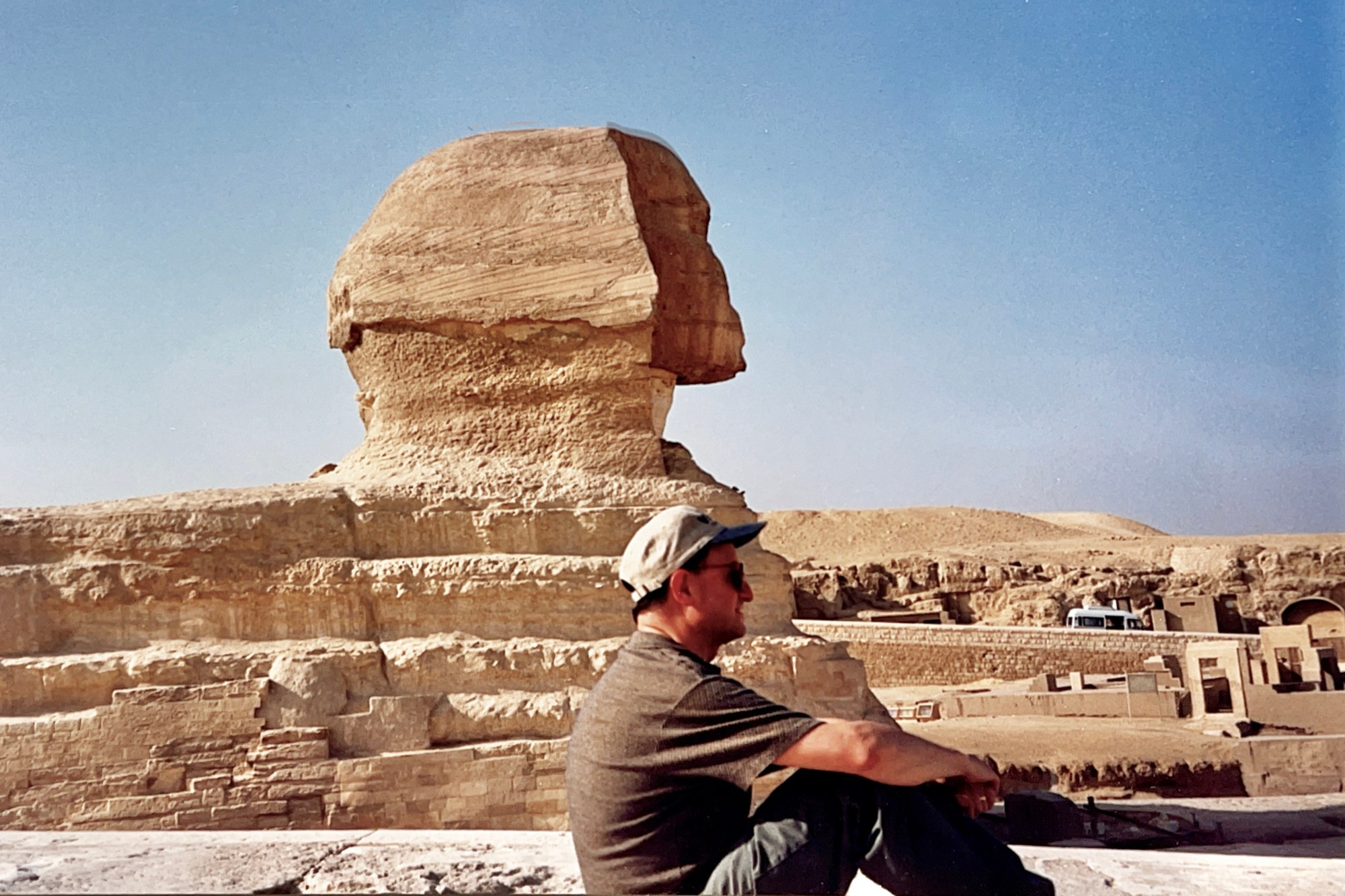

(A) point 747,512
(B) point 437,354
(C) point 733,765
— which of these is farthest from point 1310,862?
(B) point 437,354

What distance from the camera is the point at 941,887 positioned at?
2.22 metres

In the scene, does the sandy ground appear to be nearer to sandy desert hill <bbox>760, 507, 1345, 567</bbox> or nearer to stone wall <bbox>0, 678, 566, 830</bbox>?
stone wall <bbox>0, 678, 566, 830</bbox>

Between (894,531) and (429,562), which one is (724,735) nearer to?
(429,562)

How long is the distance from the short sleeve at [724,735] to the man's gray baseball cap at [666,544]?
271 millimetres

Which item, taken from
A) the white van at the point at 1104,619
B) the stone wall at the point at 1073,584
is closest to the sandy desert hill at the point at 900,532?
the stone wall at the point at 1073,584

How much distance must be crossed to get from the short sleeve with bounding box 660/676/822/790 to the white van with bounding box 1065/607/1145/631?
19245 mm

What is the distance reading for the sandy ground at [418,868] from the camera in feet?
10.8

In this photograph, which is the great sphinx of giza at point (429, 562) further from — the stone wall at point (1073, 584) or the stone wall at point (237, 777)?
the stone wall at point (1073, 584)

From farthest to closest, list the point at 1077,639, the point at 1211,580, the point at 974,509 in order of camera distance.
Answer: the point at 974,509 → the point at 1211,580 → the point at 1077,639

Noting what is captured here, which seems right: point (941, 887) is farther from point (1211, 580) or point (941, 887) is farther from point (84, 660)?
point (1211, 580)

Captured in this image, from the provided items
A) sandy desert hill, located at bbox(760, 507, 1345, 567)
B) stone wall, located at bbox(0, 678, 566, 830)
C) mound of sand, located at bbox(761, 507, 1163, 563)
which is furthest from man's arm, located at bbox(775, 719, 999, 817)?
mound of sand, located at bbox(761, 507, 1163, 563)

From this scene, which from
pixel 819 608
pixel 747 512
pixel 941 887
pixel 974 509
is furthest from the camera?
pixel 974 509

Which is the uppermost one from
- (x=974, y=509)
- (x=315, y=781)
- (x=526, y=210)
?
(x=526, y=210)

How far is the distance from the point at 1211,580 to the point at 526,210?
23.0 metres
